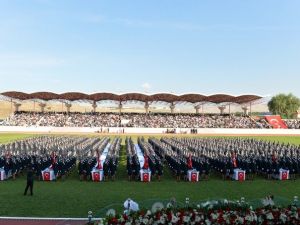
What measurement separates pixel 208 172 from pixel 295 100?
11547 centimetres

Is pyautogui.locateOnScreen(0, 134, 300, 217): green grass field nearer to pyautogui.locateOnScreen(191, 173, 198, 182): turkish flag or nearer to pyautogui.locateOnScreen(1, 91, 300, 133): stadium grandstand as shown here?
pyautogui.locateOnScreen(191, 173, 198, 182): turkish flag

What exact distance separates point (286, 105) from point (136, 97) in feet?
250

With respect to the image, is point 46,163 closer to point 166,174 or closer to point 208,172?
point 166,174

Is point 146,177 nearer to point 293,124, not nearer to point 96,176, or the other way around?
point 96,176

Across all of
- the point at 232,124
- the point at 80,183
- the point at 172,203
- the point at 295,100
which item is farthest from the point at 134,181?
the point at 295,100

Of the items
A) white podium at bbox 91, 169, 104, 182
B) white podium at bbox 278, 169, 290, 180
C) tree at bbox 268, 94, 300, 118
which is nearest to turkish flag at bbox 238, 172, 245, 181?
white podium at bbox 278, 169, 290, 180

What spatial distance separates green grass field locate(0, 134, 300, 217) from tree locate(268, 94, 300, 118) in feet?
369

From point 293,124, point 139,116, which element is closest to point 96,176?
point 139,116

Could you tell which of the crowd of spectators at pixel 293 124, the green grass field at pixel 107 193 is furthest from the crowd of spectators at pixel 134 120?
the green grass field at pixel 107 193

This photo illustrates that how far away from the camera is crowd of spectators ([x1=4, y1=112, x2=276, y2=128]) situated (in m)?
63.9

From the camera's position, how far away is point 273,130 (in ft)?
191

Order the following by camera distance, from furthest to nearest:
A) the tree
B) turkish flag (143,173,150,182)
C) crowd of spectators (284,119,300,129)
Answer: the tree → crowd of spectators (284,119,300,129) → turkish flag (143,173,150,182)

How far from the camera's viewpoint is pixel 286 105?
12731 centimetres

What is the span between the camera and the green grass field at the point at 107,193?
12383 millimetres
